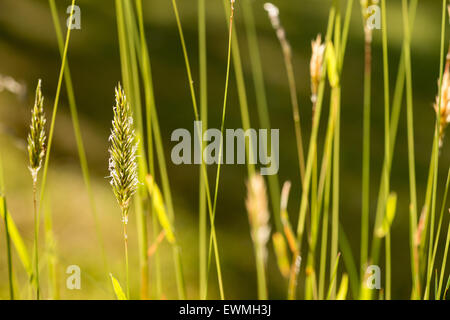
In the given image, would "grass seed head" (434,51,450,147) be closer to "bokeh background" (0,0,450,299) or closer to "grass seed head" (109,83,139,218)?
"grass seed head" (109,83,139,218)

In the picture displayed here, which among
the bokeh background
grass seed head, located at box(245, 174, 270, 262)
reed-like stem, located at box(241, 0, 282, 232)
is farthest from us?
the bokeh background

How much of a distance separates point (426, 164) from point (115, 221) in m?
0.83

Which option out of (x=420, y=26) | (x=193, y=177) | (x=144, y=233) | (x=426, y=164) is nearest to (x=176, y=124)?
(x=193, y=177)

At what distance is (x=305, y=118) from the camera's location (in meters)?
1.19

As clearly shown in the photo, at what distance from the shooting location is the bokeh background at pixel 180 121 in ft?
3.02

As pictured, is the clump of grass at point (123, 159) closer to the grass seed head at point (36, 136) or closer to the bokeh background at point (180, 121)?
the grass seed head at point (36, 136)

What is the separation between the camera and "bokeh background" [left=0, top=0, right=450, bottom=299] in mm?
919

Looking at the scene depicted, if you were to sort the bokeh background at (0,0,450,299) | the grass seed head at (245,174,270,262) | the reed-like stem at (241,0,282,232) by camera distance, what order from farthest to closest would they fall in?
1. the bokeh background at (0,0,450,299)
2. the reed-like stem at (241,0,282,232)
3. the grass seed head at (245,174,270,262)

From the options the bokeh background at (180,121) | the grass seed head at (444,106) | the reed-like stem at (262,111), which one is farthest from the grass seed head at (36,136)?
the bokeh background at (180,121)

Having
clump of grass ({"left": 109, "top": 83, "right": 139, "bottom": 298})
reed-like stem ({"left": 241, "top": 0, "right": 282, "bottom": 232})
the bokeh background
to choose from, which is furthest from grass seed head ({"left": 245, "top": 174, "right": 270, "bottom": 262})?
the bokeh background

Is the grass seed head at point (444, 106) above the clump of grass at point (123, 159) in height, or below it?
above

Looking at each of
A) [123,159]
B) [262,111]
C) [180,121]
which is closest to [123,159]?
[123,159]

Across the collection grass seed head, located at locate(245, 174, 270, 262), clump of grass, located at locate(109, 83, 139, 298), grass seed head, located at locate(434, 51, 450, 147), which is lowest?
grass seed head, located at locate(245, 174, 270, 262)
